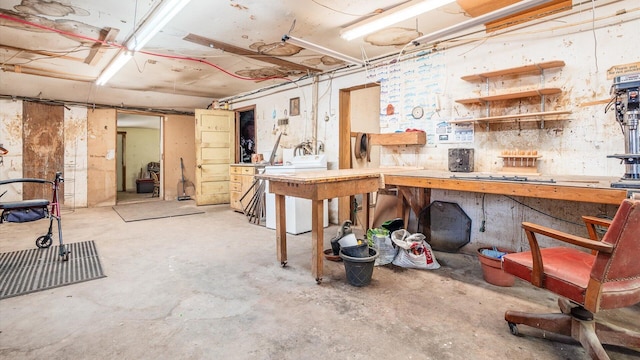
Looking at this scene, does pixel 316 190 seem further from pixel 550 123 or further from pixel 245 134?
pixel 245 134

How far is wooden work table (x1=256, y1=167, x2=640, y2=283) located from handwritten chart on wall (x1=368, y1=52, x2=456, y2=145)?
3.72ft

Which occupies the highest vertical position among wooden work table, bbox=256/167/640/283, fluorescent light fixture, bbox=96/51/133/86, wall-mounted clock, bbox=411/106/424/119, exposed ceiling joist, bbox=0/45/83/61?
exposed ceiling joist, bbox=0/45/83/61

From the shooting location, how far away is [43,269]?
2.89 meters

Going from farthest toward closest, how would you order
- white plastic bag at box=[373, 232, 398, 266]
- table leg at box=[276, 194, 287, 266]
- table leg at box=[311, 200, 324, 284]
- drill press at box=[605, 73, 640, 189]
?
white plastic bag at box=[373, 232, 398, 266] < table leg at box=[276, 194, 287, 266] < table leg at box=[311, 200, 324, 284] < drill press at box=[605, 73, 640, 189]

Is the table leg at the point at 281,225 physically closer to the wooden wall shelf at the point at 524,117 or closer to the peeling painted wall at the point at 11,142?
the wooden wall shelf at the point at 524,117

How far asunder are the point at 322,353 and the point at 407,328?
0.58 meters

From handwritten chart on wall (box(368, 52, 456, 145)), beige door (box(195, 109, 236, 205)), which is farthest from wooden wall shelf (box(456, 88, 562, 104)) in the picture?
beige door (box(195, 109, 236, 205))

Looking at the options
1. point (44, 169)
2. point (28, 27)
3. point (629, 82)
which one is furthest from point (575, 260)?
point (44, 169)

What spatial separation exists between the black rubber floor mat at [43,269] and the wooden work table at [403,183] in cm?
181

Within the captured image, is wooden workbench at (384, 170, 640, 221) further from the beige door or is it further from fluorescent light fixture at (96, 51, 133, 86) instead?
the beige door

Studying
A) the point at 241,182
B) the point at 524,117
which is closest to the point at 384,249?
the point at 524,117

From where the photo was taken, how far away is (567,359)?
161cm

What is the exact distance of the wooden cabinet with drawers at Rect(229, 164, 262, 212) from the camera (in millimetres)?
5621

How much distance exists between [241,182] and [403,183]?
12.2ft
